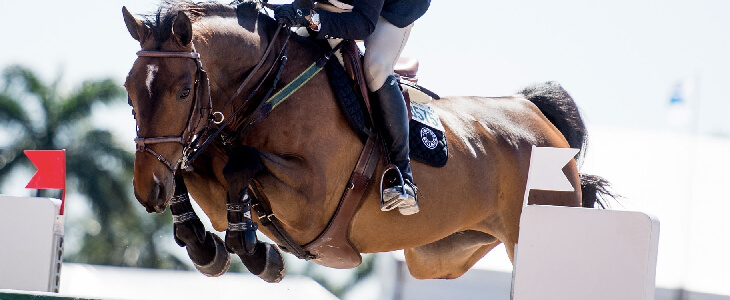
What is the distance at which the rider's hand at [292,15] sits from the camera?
416cm

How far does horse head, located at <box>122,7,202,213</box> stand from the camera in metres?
3.72

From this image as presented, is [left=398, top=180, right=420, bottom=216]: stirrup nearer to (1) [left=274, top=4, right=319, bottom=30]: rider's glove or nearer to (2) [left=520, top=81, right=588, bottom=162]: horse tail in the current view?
(1) [left=274, top=4, right=319, bottom=30]: rider's glove

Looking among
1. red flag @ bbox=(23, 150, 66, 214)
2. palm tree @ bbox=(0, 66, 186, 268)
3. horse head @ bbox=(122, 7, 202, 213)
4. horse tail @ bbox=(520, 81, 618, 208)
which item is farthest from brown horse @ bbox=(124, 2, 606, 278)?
palm tree @ bbox=(0, 66, 186, 268)

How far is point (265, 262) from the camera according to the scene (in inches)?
167

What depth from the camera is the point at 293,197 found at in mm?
4137

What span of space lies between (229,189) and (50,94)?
1719 centimetres

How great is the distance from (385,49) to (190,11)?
1.03 meters

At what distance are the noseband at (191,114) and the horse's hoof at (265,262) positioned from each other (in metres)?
0.59

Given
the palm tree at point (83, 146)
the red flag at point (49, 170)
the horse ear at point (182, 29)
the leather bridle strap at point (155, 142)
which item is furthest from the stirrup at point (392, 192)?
the palm tree at point (83, 146)

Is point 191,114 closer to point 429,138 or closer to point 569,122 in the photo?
point 429,138

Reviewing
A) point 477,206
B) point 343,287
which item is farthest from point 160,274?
point 343,287

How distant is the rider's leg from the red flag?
184 centimetres

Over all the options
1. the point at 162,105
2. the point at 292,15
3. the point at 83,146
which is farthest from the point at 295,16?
the point at 83,146

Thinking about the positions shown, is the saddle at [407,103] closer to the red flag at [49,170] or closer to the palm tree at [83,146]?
the red flag at [49,170]
